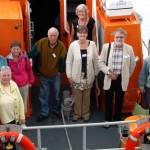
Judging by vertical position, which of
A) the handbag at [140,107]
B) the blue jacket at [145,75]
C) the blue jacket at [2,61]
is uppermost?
the blue jacket at [2,61]

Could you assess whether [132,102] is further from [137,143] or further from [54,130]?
[137,143]

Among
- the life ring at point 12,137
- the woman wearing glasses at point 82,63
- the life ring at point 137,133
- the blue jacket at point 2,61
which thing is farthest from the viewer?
the woman wearing glasses at point 82,63

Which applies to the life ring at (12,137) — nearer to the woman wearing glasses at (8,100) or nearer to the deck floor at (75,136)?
the woman wearing glasses at (8,100)

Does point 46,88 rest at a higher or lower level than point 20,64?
lower

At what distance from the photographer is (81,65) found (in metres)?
6.95

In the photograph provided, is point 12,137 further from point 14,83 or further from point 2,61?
point 2,61

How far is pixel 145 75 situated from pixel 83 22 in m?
1.20

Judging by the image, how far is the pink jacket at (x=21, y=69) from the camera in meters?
6.75

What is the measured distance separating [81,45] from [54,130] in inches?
53.1

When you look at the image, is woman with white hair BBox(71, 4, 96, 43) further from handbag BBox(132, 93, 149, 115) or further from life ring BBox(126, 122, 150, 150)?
life ring BBox(126, 122, 150, 150)

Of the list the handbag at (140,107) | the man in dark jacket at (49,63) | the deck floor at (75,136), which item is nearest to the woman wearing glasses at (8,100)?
the deck floor at (75,136)

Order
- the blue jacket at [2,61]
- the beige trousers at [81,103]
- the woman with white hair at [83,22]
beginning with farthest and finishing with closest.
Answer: the beige trousers at [81,103] < the woman with white hair at [83,22] < the blue jacket at [2,61]

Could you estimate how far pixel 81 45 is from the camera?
6922mm

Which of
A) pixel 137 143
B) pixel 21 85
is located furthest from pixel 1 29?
pixel 137 143
